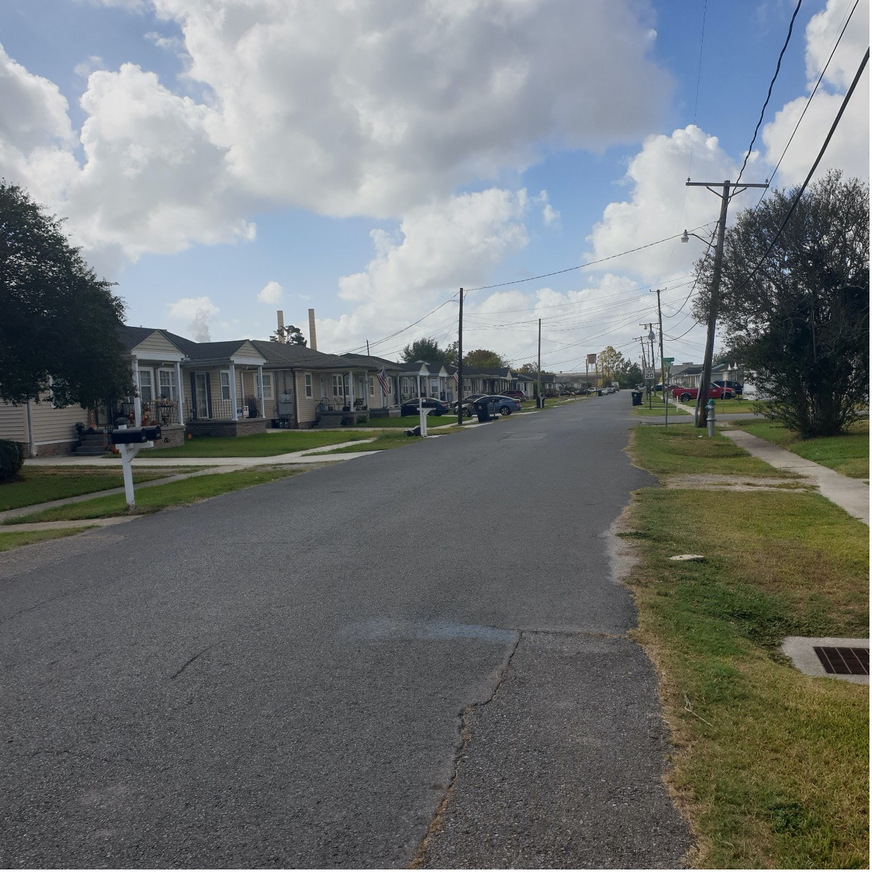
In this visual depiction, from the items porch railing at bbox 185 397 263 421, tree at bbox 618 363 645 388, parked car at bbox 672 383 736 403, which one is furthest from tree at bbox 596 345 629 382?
porch railing at bbox 185 397 263 421

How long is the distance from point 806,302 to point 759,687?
20.6 m

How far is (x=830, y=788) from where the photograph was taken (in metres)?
3.56

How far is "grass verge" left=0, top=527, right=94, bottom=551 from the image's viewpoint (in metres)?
10.8

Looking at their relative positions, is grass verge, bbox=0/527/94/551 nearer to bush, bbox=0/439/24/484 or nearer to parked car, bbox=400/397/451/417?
bush, bbox=0/439/24/484

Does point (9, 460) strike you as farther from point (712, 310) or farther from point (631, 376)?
point (631, 376)

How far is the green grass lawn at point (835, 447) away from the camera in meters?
16.7

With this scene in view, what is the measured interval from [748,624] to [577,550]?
280 cm

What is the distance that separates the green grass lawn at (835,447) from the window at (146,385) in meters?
22.8

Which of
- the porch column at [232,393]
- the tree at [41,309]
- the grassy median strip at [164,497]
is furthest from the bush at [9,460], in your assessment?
the porch column at [232,393]

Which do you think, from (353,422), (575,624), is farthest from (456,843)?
(353,422)

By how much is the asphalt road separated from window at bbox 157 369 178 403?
24.8 m

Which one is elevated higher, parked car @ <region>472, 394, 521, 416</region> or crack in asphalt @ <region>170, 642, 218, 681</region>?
parked car @ <region>472, 394, 521, 416</region>

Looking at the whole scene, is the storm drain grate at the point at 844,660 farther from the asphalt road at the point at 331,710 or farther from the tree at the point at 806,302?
the tree at the point at 806,302

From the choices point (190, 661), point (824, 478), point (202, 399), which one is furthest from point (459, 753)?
point (202, 399)
